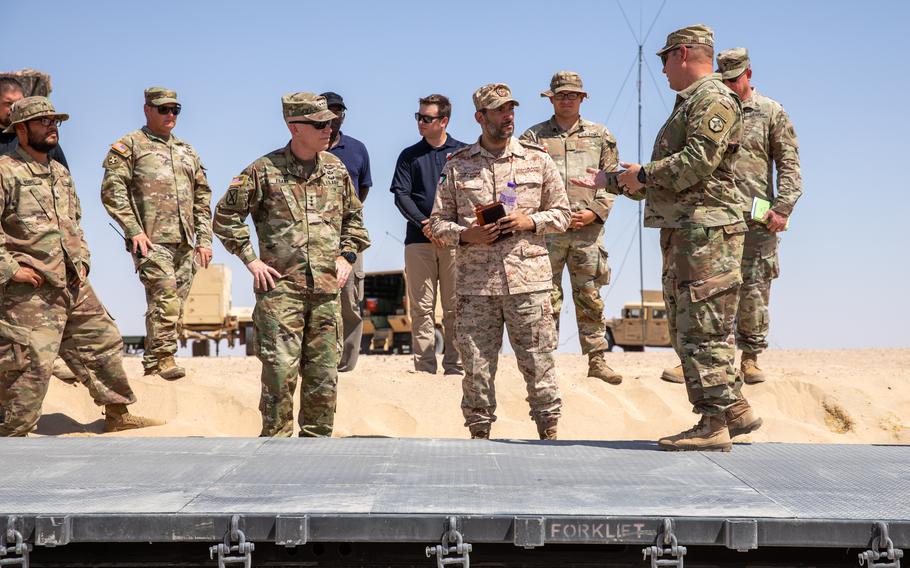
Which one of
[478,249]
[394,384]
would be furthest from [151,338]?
[478,249]

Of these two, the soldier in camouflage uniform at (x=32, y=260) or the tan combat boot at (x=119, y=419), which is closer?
the soldier in camouflage uniform at (x=32, y=260)

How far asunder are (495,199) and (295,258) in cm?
127

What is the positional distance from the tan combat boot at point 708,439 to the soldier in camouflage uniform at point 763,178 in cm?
330

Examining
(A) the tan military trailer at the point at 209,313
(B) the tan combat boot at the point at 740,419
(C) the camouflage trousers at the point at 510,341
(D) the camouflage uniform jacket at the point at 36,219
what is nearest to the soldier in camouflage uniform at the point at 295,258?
(C) the camouflage trousers at the point at 510,341

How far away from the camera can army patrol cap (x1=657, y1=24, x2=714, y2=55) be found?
18.4ft

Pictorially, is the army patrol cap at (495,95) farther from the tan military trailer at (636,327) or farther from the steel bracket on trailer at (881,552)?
the tan military trailer at (636,327)

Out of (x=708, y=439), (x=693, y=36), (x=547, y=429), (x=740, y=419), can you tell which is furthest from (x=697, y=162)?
(x=547, y=429)

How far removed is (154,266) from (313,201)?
2.78 meters

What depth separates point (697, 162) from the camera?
5.46 metres

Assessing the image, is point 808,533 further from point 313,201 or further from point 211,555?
point 313,201

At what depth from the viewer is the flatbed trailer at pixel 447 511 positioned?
375 cm

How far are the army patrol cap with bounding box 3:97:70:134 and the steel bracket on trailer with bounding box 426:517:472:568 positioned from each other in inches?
176

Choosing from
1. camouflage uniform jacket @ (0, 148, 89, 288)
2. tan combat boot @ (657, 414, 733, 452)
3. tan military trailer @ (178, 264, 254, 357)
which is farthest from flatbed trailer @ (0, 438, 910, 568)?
tan military trailer @ (178, 264, 254, 357)

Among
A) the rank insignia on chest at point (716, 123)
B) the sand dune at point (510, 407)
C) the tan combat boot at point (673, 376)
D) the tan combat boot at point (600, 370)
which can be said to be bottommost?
the sand dune at point (510, 407)
